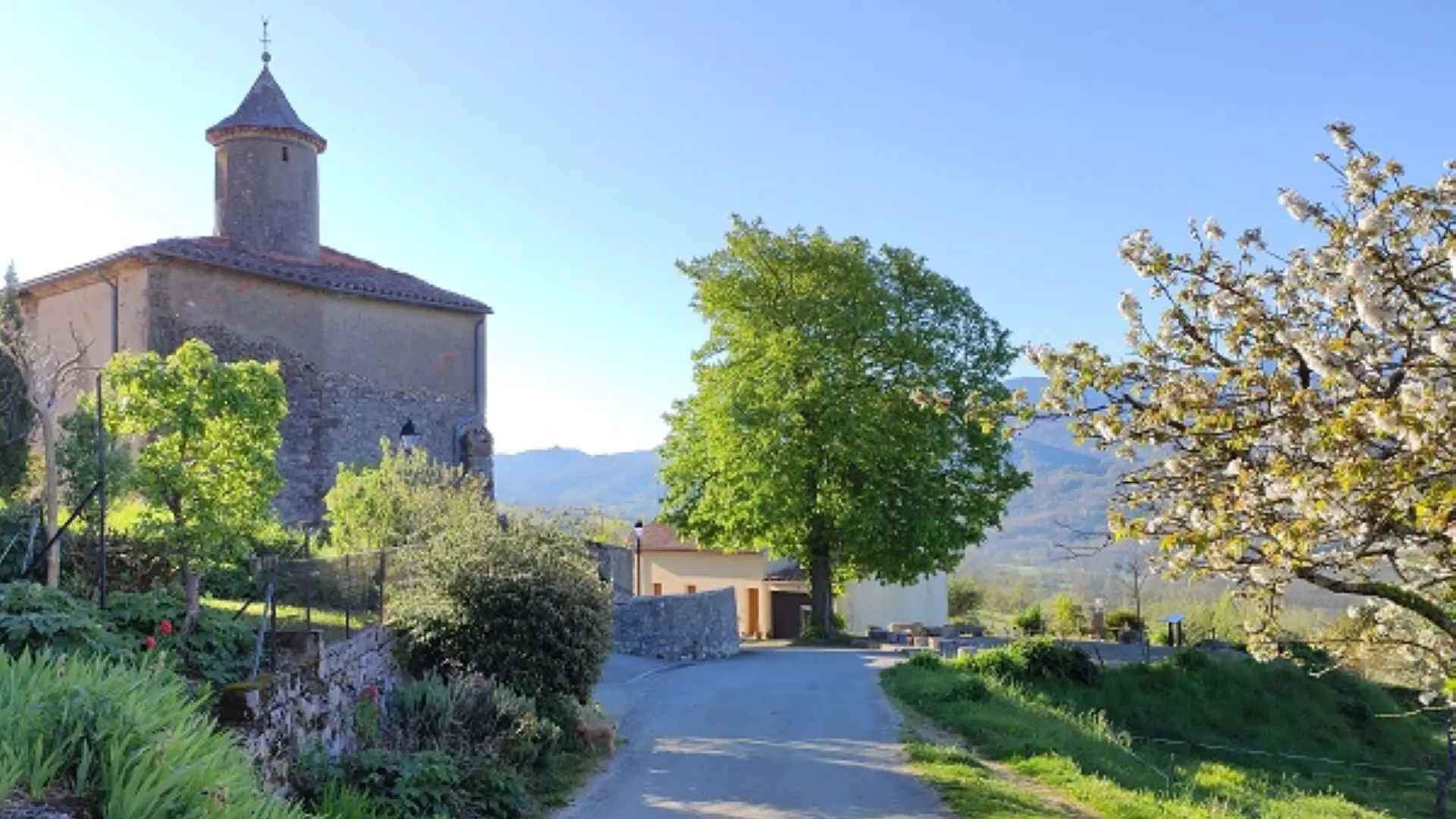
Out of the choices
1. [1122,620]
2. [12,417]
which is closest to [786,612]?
[1122,620]

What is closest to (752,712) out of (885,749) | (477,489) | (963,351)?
(885,749)

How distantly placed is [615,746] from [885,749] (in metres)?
3.34

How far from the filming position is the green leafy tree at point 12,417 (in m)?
17.1

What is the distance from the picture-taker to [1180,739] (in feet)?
90.5

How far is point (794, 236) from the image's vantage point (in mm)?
34250

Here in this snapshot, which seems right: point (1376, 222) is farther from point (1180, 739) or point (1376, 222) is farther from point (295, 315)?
point (295, 315)

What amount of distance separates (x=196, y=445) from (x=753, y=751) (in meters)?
7.30

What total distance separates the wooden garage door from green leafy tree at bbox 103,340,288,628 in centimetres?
3247

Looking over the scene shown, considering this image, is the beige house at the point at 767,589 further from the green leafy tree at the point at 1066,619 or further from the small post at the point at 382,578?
the small post at the point at 382,578

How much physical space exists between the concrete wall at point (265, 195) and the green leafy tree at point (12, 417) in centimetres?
1299

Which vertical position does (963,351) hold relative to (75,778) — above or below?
above

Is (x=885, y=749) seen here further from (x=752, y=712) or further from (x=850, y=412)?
(x=850, y=412)

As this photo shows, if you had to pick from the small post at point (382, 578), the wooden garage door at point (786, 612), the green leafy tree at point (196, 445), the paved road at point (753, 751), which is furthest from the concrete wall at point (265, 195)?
the wooden garage door at point (786, 612)

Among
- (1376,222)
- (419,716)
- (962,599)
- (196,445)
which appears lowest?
(962,599)
